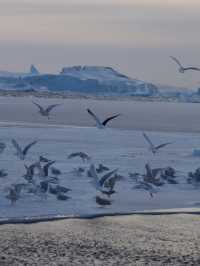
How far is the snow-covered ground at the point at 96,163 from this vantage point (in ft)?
42.3

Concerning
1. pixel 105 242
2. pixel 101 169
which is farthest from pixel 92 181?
pixel 105 242

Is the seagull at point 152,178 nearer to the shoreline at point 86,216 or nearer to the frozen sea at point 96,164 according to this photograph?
the frozen sea at point 96,164

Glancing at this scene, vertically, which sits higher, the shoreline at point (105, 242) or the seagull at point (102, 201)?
the seagull at point (102, 201)

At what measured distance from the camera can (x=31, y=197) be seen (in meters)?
13.5

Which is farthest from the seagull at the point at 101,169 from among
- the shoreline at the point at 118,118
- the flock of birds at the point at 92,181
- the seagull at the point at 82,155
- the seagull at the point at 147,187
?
the shoreline at the point at 118,118

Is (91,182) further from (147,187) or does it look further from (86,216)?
(86,216)

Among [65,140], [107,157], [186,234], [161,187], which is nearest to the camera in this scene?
[186,234]

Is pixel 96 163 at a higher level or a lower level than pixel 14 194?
higher

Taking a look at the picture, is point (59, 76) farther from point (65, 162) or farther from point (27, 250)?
point (27, 250)

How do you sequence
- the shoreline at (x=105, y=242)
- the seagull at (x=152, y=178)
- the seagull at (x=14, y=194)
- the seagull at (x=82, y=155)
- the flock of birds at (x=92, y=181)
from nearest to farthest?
the shoreline at (x=105, y=242), the seagull at (x=14, y=194), the flock of birds at (x=92, y=181), the seagull at (x=152, y=178), the seagull at (x=82, y=155)

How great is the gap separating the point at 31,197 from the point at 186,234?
3726mm

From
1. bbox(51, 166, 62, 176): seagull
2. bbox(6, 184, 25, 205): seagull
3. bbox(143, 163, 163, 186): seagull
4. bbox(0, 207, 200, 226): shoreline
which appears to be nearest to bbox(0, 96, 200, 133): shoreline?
bbox(51, 166, 62, 176): seagull

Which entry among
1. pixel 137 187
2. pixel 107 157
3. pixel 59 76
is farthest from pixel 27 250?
pixel 59 76

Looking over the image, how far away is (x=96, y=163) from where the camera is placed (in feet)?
63.5
